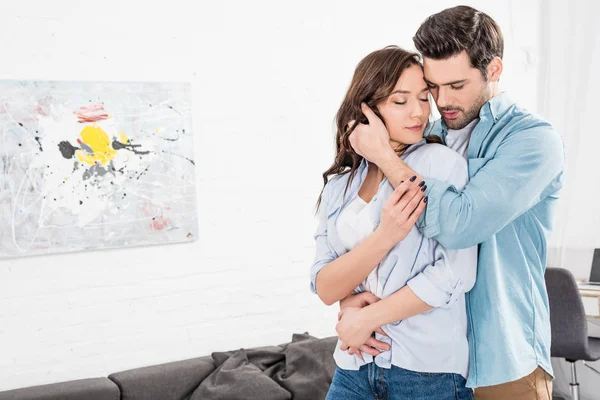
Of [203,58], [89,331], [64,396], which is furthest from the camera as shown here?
[203,58]

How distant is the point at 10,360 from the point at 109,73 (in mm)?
1338

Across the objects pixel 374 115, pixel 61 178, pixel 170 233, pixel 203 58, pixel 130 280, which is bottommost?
pixel 130 280

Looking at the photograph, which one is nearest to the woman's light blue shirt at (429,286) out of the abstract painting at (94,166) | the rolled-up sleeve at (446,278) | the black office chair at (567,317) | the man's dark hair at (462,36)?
the rolled-up sleeve at (446,278)

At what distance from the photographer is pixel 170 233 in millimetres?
3320

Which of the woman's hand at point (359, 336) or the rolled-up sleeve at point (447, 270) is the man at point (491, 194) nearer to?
the rolled-up sleeve at point (447, 270)

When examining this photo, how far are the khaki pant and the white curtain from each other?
2772 millimetres

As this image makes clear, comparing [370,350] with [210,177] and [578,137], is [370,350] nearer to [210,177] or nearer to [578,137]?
[210,177]

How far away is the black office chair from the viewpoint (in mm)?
3363

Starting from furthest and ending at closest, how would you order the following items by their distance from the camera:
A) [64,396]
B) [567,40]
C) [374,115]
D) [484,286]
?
[567,40], [64,396], [374,115], [484,286]

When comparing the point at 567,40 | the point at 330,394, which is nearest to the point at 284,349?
the point at 330,394

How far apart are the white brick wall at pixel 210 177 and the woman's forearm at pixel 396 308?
6.41ft

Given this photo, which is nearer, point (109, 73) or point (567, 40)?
point (109, 73)

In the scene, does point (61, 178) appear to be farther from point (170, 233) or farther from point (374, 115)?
point (374, 115)

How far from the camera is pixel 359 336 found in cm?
154
